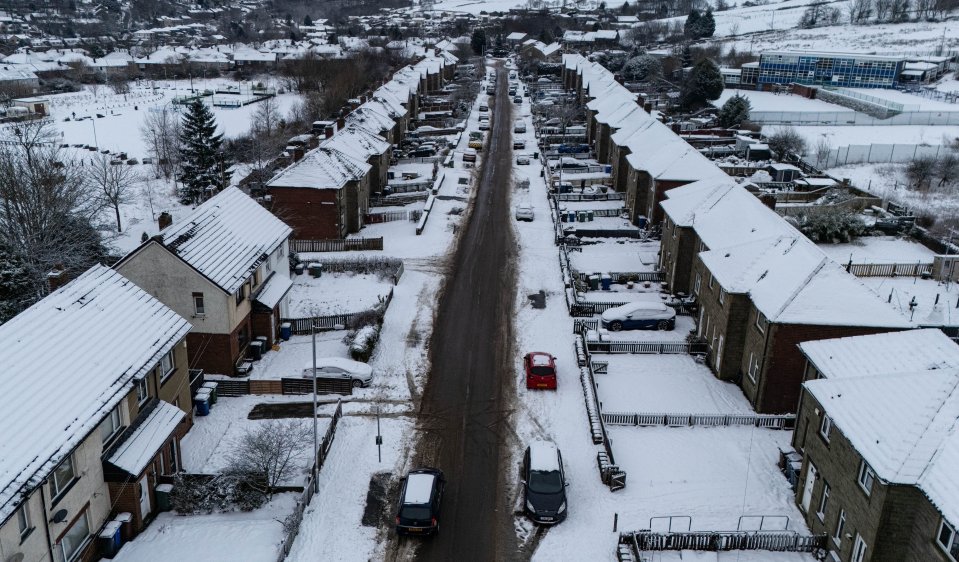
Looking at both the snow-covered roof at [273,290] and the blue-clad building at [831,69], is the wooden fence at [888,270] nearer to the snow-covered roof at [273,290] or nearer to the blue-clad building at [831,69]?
the snow-covered roof at [273,290]

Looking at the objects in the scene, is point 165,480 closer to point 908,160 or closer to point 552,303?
point 552,303

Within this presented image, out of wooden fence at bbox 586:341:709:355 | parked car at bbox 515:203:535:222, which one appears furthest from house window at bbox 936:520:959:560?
parked car at bbox 515:203:535:222

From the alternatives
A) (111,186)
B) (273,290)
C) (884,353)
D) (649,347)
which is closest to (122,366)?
Answer: (273,290)

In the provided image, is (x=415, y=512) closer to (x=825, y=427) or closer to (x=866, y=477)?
(x=866, y=477)

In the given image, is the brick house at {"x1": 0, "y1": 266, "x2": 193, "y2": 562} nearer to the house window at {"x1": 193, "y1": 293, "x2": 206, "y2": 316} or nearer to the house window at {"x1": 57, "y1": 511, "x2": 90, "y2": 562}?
the house window at {"x1": 57, "y1": 511, "x2": 90, "y2": 562}

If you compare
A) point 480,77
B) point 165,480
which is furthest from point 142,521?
point 480,77
